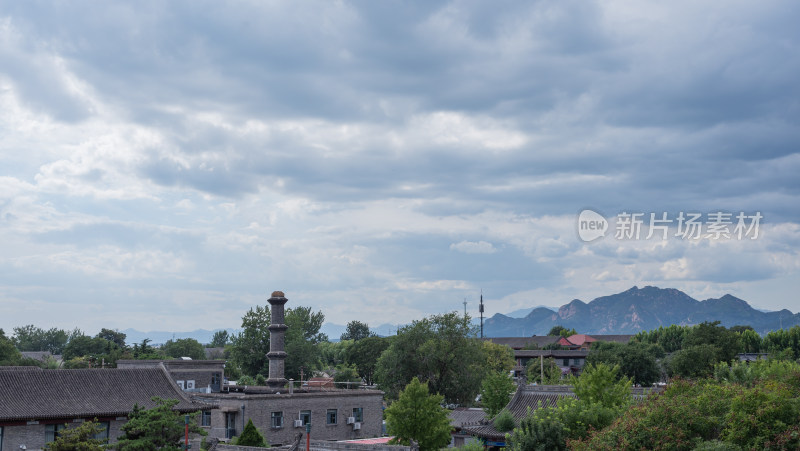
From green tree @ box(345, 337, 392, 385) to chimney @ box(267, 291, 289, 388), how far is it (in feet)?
187

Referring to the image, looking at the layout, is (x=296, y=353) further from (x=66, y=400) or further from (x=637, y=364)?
(x=66, y=400)

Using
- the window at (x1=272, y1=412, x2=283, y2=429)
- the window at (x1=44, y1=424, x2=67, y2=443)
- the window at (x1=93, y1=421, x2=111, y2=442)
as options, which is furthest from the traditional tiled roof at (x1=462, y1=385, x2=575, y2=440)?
the window at (x1=44, y1=424, x2=67, y2=443)

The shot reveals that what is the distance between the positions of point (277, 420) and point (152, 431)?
1979 cm

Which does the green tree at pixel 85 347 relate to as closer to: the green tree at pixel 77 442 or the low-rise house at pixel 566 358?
the low-rise house at pixel 566 358

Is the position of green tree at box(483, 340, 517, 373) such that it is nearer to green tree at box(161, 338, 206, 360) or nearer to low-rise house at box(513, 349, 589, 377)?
low-rise house at box(513, 349, 589, 377)

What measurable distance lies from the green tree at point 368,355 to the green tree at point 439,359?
46219mm

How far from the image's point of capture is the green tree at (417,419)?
1515 inches

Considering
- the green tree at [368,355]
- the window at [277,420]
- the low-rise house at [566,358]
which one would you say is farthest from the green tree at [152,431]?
the low-rise house at [566,358]

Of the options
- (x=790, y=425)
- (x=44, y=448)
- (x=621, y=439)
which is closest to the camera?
(x=790, y=425)

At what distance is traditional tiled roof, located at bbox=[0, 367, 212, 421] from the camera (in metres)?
40.4

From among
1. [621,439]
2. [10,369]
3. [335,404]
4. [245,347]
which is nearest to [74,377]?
[10,369]

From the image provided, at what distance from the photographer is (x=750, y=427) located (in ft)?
63.1

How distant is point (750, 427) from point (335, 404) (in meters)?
41.0

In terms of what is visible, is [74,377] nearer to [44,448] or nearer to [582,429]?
[44,448]
